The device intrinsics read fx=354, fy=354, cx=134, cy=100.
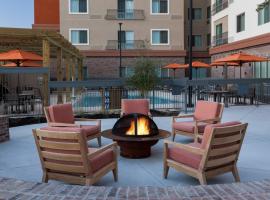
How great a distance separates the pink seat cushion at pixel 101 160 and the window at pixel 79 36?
31443 millimetres

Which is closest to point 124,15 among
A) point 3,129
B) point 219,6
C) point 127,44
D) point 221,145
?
point 127,44

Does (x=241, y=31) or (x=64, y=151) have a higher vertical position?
(x=241, y=31)

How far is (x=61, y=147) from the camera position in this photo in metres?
4.97

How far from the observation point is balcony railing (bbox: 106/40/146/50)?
1426 inches

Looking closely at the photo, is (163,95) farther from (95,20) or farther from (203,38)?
(203,38)

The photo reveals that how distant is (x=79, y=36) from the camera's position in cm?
3600

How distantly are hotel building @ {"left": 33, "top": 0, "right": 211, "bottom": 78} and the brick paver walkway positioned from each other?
3115cm

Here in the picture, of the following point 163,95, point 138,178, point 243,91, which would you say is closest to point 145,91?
point 163,95

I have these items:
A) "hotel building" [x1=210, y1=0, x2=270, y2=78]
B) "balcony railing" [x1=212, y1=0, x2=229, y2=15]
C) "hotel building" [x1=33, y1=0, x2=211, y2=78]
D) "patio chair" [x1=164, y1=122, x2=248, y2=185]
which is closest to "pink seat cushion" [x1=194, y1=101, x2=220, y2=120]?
"patio chair" [x1=164, y1=122, x2=248, y2=185]

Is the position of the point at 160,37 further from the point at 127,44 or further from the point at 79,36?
the point at 79,36

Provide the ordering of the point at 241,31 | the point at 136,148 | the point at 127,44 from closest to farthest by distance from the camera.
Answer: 1. the point at 136,148
2. the point at 241,31
3. the point at 127,44

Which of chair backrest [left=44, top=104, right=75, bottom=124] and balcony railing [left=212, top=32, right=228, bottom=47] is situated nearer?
chair backrest [left=44, top=104, right=75, bottom=124]

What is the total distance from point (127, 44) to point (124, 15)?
9.93 feet

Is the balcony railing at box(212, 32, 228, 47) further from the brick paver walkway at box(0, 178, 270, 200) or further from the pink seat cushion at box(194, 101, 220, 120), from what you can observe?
the brick paver walkway at box(0, 178, 270, 200)
